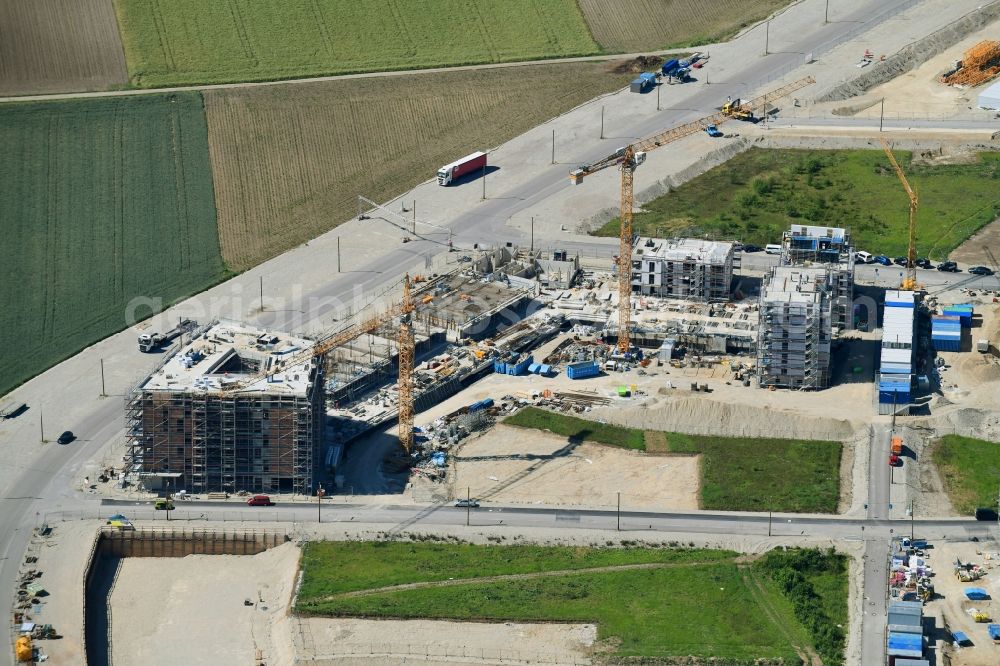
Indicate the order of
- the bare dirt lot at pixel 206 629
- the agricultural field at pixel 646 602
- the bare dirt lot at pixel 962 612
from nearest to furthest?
the bare dirt lot at pixel 962 612 → the agricultural field at pixel 646 602 → the bare dirt lot at pixel 206 629

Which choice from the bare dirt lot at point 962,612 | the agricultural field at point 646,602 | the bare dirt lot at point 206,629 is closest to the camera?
the bare dirt lot at point 962,612

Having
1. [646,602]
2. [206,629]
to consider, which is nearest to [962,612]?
[646,602]

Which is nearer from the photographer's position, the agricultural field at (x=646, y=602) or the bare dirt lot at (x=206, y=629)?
the agricultural field at (x=646, y=602)

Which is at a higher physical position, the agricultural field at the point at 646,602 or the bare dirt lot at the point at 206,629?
the agricultural field at the point at 646,602

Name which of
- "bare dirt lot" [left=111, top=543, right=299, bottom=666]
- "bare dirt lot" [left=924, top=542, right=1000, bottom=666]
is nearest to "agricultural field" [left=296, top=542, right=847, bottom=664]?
"bare dirt lot" [left=111, top=543, right=299, bottom=666]

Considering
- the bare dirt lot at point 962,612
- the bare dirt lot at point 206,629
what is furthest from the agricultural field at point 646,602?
the bare dirt lot at point 962,612

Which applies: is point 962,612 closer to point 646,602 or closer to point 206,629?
point 646,602

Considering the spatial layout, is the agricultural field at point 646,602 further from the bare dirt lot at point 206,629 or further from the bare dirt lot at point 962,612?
the bare dirt lot at point 962,612

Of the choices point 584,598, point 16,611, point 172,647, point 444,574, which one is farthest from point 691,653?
point 16,611
